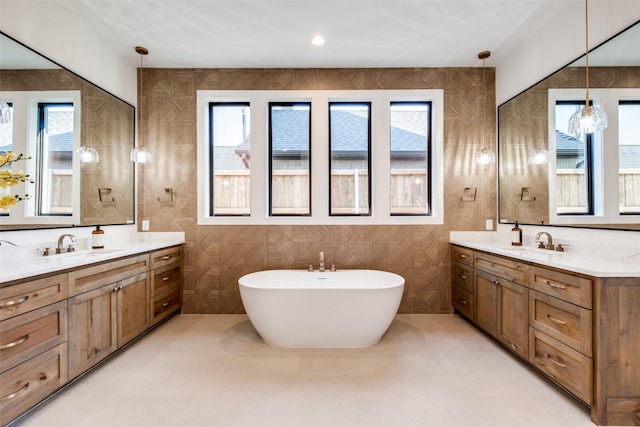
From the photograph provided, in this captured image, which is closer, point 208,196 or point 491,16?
point 491,16

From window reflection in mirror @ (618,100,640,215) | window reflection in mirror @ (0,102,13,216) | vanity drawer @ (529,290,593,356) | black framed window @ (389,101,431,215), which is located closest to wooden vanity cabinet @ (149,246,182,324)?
window reflection in mirror @ (0,102,13,216)

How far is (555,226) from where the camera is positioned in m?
2.50

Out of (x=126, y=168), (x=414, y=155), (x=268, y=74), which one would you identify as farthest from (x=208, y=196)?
(x=414, y=155)

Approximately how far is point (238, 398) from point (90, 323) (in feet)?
3.86

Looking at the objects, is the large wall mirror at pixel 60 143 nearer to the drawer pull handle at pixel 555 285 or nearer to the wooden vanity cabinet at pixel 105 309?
the wooden vanity cabinet at pixel 105 309

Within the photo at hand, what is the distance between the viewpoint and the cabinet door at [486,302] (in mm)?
2484

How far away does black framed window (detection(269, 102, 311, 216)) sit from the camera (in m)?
3.49

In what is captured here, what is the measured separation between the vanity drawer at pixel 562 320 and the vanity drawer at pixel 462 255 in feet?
2.73

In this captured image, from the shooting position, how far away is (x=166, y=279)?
117 inches

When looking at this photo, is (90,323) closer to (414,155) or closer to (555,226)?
(414,155)

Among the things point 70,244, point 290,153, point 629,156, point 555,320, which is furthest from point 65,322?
point 629,156

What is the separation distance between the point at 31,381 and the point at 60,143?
1775 millimetres

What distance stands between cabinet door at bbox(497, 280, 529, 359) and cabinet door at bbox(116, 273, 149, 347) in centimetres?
311

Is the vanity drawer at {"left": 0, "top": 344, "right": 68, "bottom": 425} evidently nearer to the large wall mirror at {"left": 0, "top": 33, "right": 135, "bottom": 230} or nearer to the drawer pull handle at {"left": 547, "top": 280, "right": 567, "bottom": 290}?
the large wall mirror at {"left": 0, "top": 33, "right": 135, "bottom": 230}
